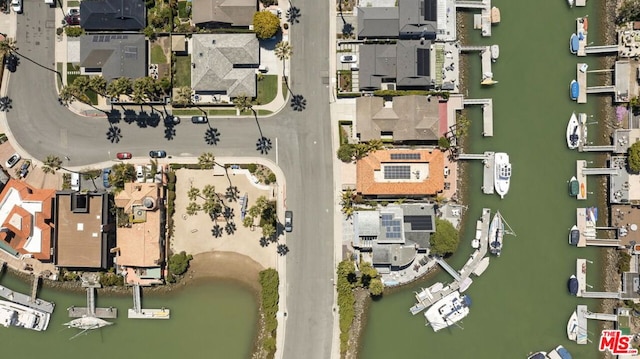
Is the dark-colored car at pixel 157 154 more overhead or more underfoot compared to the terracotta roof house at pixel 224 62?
more underfoot

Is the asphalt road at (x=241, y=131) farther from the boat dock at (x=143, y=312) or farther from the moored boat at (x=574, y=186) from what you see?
the moored boat at (x=574, y=186)

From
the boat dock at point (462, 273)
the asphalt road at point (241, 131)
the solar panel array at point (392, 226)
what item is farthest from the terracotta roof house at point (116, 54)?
the boat dock at point (462, 273)

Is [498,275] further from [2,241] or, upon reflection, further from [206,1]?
[2,241]

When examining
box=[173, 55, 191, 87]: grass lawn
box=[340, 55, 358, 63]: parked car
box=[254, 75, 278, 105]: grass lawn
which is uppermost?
box=[340, 55, 358, 63]: parked car

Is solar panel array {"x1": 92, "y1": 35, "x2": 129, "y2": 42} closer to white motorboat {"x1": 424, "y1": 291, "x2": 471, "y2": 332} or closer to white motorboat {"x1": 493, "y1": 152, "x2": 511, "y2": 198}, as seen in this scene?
white motorboat {"x1": 493, "y1": 152, "x2": 511, "y2": 198}

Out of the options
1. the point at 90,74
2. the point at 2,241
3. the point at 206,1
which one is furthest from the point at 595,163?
the point at 2,241

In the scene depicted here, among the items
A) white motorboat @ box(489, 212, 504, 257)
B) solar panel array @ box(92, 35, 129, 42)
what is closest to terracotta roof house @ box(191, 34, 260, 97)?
solar panel array @ box(92, 35, 129, 42)
